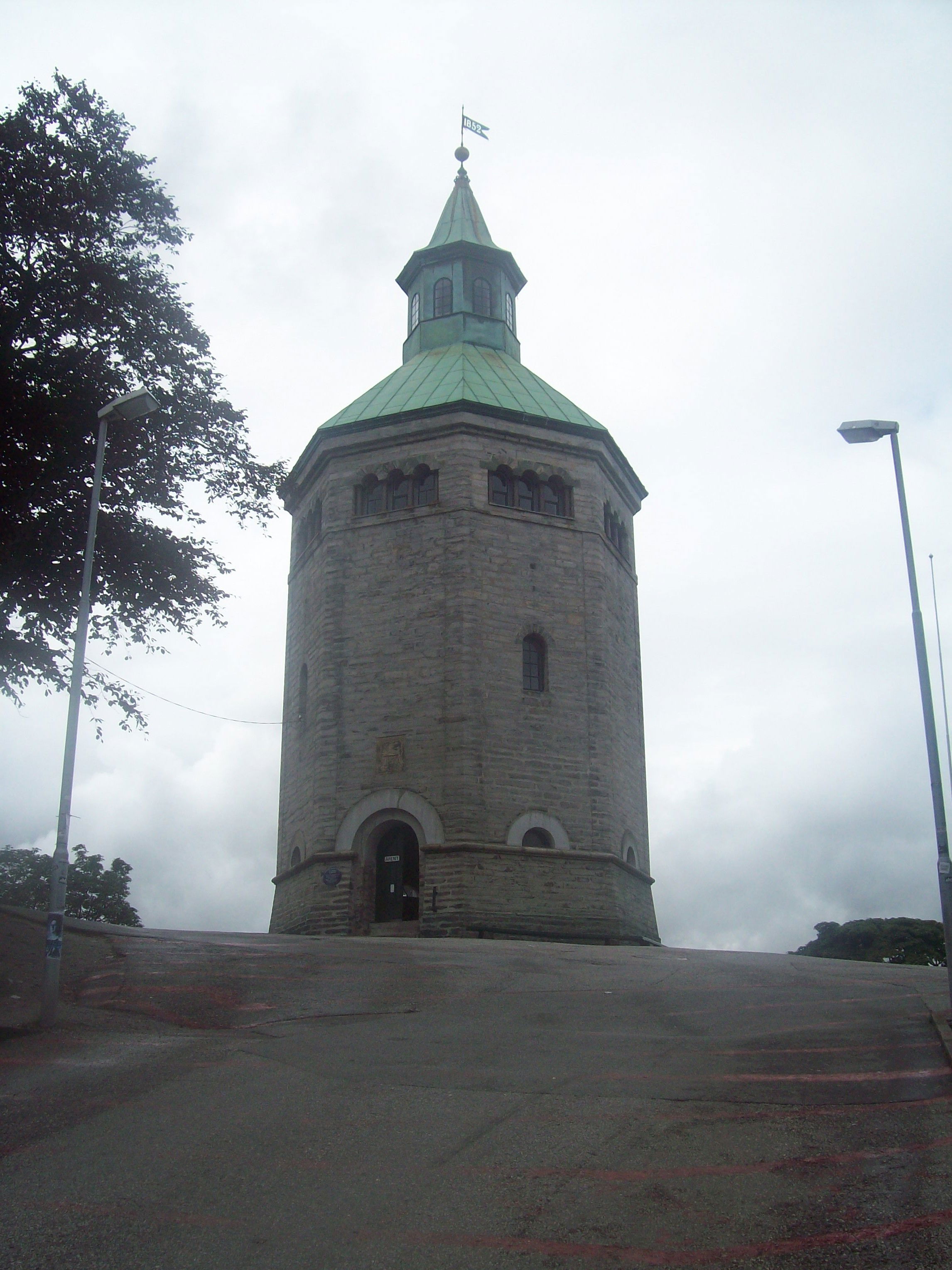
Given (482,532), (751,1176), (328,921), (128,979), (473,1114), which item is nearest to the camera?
(751,1176)

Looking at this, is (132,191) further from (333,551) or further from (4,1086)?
(4,1086)

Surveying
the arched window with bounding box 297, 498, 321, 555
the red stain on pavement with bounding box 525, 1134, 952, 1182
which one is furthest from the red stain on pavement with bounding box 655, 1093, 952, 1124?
the arched window with bounding box 297, 498, 321, 555

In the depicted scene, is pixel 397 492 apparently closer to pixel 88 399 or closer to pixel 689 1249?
pixel 88 399

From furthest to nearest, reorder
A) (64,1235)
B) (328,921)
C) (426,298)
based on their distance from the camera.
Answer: (426,298), (328,921), (64,1235)

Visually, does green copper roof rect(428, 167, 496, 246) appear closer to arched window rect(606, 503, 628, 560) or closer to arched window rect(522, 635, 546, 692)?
arched window rect(606, 503, 628, 560)

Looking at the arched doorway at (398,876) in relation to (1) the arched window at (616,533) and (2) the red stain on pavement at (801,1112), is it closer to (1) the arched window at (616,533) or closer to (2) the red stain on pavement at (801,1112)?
(1) the arched window at (616,533)

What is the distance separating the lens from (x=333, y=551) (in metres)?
28.2

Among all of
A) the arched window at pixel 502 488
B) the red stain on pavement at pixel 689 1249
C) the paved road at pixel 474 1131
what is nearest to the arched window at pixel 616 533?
the arched window at pixel 502 488

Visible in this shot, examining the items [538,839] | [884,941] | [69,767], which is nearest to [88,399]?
[69,767]

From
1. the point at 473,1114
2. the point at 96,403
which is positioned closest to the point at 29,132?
the point at 96,403

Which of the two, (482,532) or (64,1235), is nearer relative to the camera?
(64,1235)

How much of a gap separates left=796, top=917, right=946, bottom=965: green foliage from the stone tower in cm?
949

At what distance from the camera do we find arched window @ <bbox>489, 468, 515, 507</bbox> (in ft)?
92.3

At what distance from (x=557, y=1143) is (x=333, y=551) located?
69.9ft
